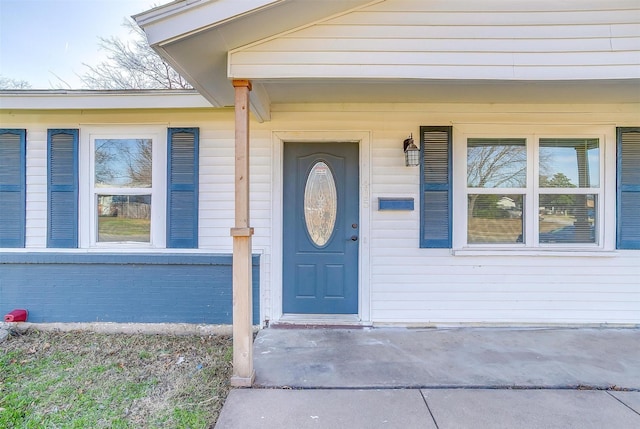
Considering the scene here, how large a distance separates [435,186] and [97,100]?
3602 millimetres

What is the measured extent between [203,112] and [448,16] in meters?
2.48

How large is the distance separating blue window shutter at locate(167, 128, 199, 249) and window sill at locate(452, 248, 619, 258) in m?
2.82

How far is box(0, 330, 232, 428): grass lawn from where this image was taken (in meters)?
2.01

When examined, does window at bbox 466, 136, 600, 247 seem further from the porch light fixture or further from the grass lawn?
the grass lawn

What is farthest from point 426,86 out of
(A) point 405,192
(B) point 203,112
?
(B) point 203,112

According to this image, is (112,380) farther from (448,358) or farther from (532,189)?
(532,189)

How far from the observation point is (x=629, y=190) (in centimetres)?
336

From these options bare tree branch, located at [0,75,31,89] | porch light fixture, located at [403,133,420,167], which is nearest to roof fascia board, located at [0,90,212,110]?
porch light fixture, located at [403,133,420,167]

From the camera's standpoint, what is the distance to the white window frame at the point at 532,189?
3.38m

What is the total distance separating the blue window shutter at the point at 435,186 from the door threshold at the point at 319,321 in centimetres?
110

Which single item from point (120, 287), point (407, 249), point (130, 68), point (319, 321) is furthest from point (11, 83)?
point (407, 249)

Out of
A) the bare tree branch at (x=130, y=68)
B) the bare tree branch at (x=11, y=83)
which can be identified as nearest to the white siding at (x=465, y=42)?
the bare tree branch at (x=130, y=68)

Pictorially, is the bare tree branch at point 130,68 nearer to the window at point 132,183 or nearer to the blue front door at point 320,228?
the window at point 132,183

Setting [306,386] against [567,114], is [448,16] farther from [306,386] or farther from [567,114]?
[306,386]
